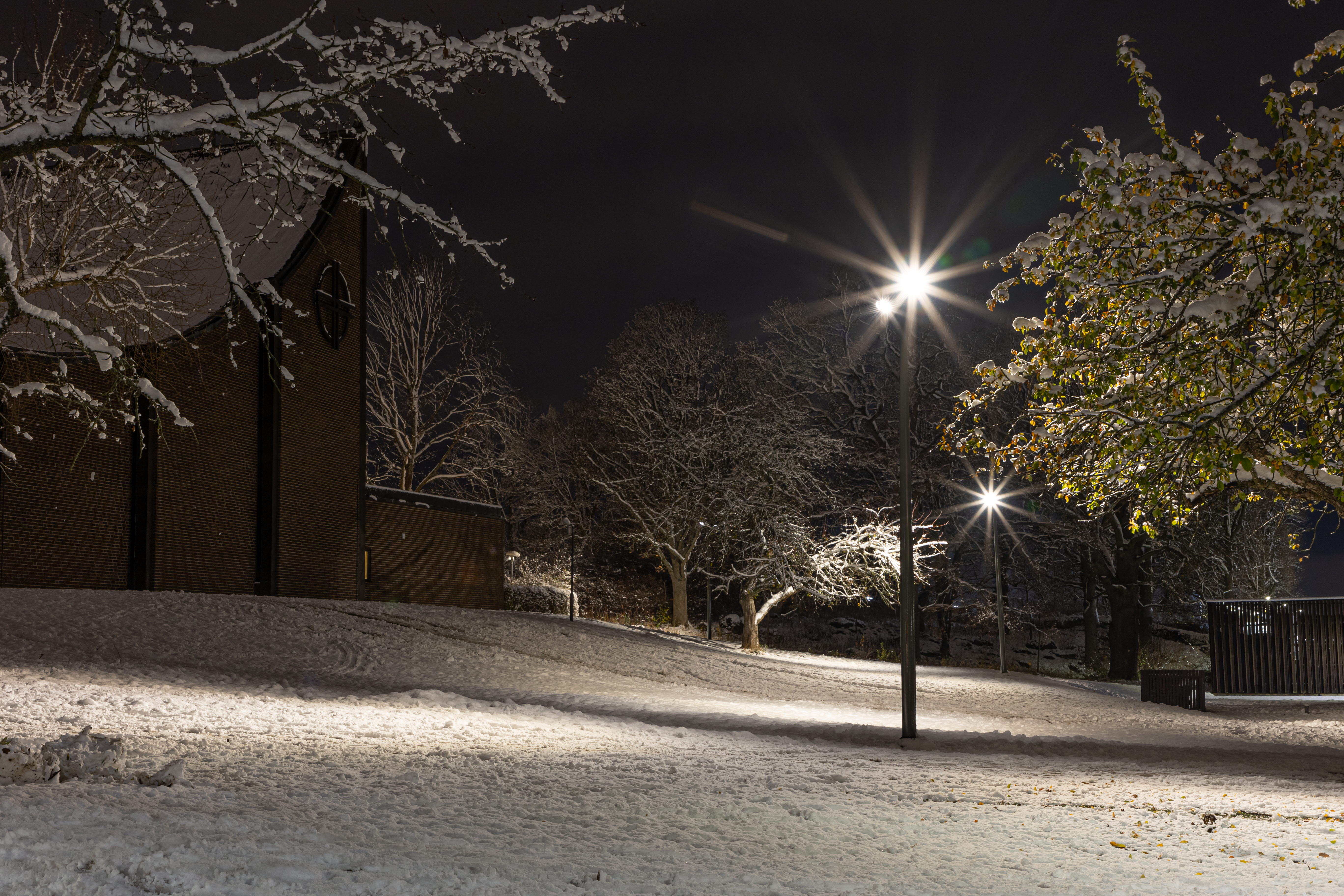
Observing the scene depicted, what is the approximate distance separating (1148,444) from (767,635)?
32202 millimetres

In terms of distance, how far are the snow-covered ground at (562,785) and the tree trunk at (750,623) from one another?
12.4m

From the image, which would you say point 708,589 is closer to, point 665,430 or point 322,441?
point 665,430

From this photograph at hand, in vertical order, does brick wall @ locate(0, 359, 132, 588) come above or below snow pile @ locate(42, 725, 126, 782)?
above

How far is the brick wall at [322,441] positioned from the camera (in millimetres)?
24625

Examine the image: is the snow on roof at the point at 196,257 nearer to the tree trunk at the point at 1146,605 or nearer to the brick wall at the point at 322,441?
the brick wall at the point at 322,441

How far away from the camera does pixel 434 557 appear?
3158 centimetres

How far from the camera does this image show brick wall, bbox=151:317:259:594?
21359 millimetres

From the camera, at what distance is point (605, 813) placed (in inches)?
246

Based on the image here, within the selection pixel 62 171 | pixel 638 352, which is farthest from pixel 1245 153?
pixel 638 352

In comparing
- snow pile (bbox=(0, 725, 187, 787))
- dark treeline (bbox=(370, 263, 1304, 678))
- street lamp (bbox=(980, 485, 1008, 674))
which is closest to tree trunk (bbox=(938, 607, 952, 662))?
dark treeline (bbox=(370, 263, 1304, 678))

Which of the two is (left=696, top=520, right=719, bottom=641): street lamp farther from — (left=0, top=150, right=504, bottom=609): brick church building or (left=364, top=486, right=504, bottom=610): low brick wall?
(left=0, top=150, right=504, bottom=609): brick church building

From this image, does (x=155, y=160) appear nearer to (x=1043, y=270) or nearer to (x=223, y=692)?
(x=223, y=692)

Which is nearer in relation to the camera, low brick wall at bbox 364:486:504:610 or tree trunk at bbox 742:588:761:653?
low brick wall at bbox 364:486:504:610

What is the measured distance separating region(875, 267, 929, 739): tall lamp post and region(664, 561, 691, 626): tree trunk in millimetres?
22363
